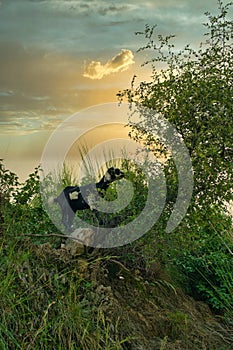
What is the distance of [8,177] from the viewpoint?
22.9 feet

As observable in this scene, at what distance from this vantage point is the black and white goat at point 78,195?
726cm

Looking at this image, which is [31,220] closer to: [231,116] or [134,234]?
[134,234]

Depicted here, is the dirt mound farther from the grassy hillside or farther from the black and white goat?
the black and white goat

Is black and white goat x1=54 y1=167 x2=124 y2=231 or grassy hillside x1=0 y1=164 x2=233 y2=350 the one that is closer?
grassy hillside x1=0 y1=164 x2=233 y2=350

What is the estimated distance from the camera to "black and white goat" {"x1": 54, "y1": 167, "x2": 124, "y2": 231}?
7258 mm

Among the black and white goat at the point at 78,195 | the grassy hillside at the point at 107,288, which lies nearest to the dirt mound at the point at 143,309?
the grassy hillside at the point at 107,288

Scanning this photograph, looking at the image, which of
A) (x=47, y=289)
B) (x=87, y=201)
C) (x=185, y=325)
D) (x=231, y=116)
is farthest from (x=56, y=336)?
(x=231, y=116)

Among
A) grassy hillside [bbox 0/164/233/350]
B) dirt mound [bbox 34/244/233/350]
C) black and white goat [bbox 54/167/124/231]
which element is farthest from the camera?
black and white goat [bbox 54/167/124/231]

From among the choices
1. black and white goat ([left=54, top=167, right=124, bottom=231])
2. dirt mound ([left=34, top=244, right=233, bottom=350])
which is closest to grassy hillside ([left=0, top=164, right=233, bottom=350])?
dirt mound ([left=34, top=244, right=233, bottom=350])

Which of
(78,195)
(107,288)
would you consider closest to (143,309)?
(107,288)

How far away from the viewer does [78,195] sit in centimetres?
739

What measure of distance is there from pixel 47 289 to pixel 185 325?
2009mm

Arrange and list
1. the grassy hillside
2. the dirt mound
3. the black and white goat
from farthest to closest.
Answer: the black and white goat
the dirt mound
the grassy hillside

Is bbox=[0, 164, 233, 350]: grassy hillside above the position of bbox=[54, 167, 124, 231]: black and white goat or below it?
below
